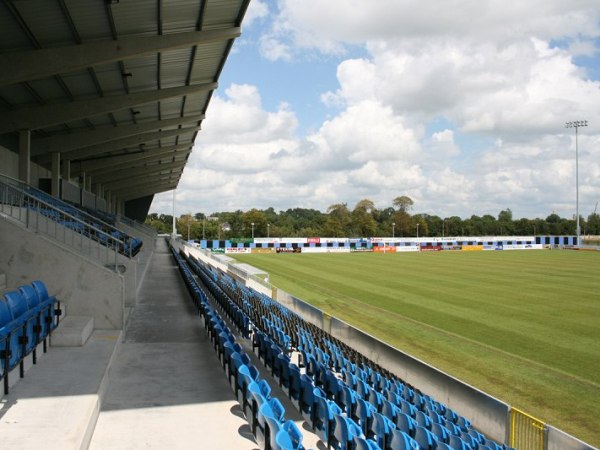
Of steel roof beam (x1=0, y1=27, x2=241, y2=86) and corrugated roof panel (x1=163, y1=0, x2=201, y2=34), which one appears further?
steel roof beam (x1=0, y1=27, x2=241, y2=86)

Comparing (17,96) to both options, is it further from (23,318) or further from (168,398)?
(168,398)

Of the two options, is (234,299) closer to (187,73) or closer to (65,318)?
(65,318)

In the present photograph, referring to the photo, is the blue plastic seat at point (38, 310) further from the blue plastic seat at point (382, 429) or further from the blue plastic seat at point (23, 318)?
the blue plastic seat at point (382, 429)

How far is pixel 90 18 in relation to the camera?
11352mm

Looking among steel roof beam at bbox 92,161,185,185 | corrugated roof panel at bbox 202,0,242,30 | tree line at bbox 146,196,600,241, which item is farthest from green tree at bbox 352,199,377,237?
corrugated roof panel at bbox 202,0,242,30

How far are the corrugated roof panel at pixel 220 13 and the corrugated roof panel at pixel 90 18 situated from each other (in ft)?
7.14

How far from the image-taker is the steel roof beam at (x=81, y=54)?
1215 cm

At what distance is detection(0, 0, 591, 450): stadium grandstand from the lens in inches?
217

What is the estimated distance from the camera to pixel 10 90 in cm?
1563

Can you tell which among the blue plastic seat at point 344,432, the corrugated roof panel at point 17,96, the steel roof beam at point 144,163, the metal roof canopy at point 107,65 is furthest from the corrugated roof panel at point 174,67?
the steel roof beam at point 144,163

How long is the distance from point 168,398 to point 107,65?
427 inches

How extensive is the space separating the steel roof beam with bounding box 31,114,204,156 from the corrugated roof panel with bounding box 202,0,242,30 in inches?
401

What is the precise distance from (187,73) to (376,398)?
41.8ft

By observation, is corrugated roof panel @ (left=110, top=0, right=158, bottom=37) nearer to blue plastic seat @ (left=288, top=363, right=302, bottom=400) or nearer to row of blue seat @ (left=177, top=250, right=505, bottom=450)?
row of blue seat @ (left=177, top=250, right=505, bottom=450)
